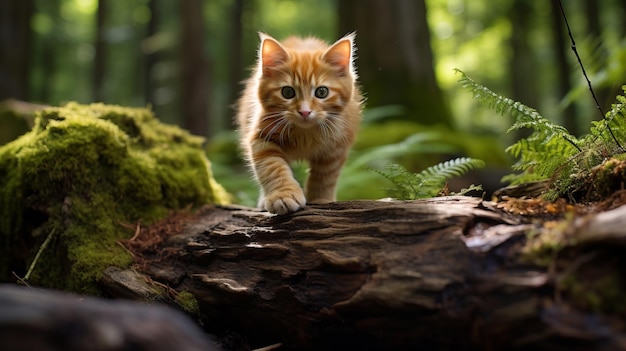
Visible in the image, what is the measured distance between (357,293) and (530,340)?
2.24ft

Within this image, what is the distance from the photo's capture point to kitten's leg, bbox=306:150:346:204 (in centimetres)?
375

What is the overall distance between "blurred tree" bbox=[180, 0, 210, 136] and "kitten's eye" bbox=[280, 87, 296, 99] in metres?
7.57

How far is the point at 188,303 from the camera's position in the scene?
2.69 m

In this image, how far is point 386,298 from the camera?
1933mm

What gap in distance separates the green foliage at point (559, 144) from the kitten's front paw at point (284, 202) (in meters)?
1.18

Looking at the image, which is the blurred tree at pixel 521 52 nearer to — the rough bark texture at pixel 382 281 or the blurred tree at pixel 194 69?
the blurred tree at pixel 194 69

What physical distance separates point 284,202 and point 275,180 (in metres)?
0.37

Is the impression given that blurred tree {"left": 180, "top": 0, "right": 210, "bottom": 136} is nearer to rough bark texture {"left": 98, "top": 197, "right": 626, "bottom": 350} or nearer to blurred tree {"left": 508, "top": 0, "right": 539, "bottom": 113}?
rough bark texture {"left": 98, "top": 197, "right": 626, "bottom": 350}

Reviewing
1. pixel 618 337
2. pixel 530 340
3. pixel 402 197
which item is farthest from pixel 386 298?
pixel 402 197

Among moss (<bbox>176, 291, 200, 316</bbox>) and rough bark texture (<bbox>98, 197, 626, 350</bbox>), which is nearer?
rough bark texture (<bbox>98, 197, 626, 350</bbox>)

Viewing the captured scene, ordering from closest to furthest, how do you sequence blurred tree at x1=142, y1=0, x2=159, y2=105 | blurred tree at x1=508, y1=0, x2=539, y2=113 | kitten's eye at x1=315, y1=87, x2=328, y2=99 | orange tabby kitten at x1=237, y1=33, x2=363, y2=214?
orange tabby kitten at x1=237, y1=33, x2=363, y2=214
kitten's eye at x1=315, y1=87, x2=328, y2=99
blurred tree at x1=508, y1=0, x2=539, y2=113
blurred tree at x1=142, y1=0, x2=159, y2=105

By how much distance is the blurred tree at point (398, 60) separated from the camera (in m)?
7.83

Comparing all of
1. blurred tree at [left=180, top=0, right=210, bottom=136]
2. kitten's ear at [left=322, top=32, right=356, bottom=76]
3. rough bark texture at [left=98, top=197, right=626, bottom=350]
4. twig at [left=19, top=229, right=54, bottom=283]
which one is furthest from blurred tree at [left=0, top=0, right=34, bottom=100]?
rough bark texture at [left=98, top=197, right=626, bottom=350]

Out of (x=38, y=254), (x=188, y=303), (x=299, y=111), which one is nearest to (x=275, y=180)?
(x=299, y=111)
